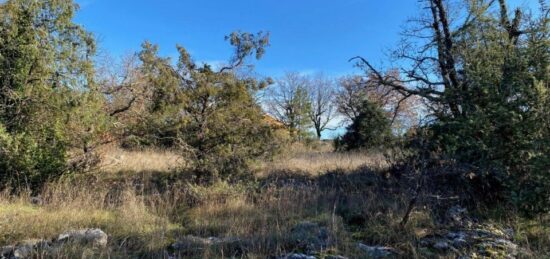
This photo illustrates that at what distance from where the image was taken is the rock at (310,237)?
4848mm

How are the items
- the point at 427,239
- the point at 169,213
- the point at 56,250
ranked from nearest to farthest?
1. the point at 56,250
2. the point at 427,239
3. the point at 169,213

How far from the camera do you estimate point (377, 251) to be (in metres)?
4.75

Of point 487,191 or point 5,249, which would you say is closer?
point 5,249

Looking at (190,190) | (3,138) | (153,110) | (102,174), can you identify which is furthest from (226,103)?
(3,138)

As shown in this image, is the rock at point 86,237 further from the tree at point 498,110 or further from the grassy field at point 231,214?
the tree at point 498,110

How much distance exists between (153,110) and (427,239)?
24.3 feet

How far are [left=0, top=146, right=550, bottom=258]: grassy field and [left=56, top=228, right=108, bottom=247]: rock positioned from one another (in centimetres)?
14

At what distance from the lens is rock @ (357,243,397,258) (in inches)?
183

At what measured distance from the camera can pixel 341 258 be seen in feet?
14.7

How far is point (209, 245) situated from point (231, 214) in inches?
67.1

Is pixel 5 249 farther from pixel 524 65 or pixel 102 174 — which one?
pixel 524 65

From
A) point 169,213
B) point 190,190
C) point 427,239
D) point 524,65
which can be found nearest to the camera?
point 427,239

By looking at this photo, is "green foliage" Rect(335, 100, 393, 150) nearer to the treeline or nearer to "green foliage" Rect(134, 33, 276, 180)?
the treeline

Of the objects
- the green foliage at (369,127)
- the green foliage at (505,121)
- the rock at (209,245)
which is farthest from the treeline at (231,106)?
the green foliage at (369,127)
